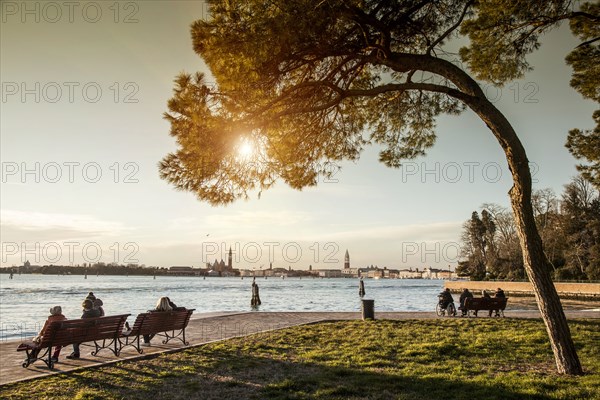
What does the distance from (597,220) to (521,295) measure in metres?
11.9

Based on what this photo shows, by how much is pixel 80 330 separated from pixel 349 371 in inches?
214

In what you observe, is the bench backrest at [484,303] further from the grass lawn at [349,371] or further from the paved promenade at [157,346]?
the grass lawn at [349,371]

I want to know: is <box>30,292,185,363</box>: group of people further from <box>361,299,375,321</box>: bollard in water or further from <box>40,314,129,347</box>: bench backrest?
<box>361,299,375,321</box>: bollard in water

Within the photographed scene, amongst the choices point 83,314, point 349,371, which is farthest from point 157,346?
point 349,371

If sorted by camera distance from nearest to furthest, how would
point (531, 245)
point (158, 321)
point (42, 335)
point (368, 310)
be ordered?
point (531, 245) < point (42, 335) < point (158, 321) < point (368, 310)

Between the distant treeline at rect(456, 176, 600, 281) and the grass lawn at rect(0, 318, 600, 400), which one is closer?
the grass lawn at rect(0, 318, 600, 400)

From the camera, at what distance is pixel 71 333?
8.91 m

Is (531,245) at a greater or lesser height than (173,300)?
greater

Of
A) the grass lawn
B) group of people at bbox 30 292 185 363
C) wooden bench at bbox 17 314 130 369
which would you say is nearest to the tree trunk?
the grass lawn

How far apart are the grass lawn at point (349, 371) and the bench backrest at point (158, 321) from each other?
1054mm

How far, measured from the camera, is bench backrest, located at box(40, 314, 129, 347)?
8547 mm

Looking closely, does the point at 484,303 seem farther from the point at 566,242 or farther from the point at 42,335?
the point at 566,242

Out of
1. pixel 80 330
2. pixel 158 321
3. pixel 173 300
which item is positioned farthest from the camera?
pixel 173 300

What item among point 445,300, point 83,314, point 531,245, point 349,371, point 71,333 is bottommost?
point 445,300
